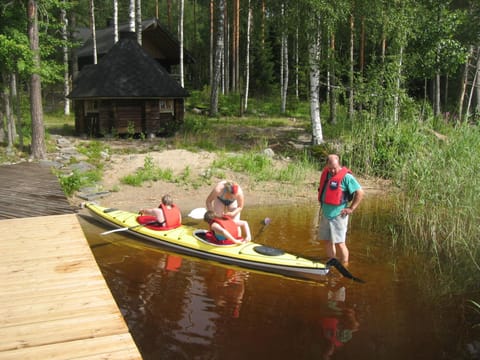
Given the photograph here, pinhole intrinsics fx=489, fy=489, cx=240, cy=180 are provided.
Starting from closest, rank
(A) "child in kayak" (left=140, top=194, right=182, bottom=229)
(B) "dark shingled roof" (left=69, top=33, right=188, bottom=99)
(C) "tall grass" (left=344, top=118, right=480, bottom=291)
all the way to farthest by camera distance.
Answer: (C) "tall grass" (left=344, top=118, right=480, bottom=291), (A) "child in kayak" (left=140, top=194, right=182, bottom=229), (B) "dark shingled roof" (left=69, top=33, right=188, bottom=99)

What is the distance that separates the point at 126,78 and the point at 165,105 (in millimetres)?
1988

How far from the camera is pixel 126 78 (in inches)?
782

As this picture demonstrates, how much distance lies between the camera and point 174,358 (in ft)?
17.7

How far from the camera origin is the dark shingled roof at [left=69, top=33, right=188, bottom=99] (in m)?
19.3

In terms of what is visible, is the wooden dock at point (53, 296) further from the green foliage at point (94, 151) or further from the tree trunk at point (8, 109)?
Answer: the tree trunk at point (8, 109)

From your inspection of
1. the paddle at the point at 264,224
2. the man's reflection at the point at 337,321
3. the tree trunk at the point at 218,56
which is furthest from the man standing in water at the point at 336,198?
the tree trunk at the point at 218,56

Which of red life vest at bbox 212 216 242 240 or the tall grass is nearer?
the tall grass

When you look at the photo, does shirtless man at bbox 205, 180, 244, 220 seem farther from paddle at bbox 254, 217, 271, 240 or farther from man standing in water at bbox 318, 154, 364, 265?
man standing in water at bbox 318, 154, 364, 265

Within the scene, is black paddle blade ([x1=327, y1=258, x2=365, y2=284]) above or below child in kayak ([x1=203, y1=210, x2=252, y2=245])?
below

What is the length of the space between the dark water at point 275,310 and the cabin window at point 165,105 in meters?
11.8

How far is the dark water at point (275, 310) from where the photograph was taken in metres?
5.64

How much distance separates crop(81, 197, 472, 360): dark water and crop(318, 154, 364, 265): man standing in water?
2.51 ft

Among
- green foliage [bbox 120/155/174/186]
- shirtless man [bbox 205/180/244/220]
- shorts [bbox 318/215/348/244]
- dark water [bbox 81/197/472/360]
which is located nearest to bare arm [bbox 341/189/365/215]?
shorts [bbox 318/215/348/244]

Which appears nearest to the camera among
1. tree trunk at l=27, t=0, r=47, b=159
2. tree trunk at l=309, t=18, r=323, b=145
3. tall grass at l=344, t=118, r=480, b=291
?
tall grass at l=344, t=118, r=480, b=291
